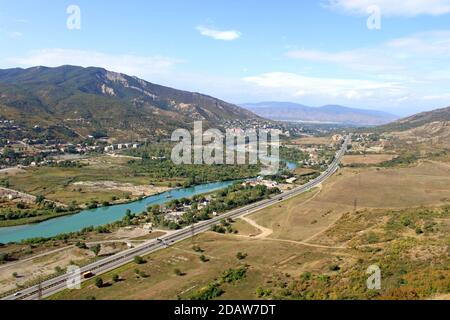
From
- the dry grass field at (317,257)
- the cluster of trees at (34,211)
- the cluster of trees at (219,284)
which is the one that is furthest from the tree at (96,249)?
the cluster of trees at (34,211)

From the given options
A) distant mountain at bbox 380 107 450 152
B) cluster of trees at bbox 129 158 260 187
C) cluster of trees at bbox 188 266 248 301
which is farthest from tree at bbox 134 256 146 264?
distant mountain at bbox 380 107 450 152

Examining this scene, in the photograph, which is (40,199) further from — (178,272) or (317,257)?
(317,257)

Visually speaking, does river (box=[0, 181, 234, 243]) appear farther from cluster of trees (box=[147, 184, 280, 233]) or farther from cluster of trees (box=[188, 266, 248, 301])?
cluster of trees (box=[188, 266, 248, 301])

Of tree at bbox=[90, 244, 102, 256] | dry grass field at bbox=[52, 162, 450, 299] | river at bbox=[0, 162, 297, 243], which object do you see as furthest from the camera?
river at bbox=[0, 162, 297, 243]

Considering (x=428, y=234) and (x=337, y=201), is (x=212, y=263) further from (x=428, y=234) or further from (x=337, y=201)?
(x=337, y=201)

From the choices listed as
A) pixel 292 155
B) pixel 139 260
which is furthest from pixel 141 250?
pixel 292 155
